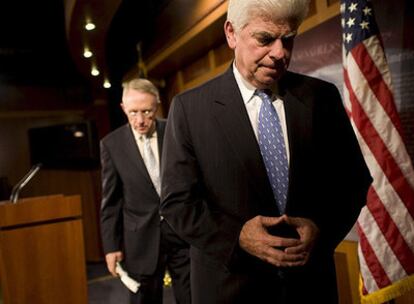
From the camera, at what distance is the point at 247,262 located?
1.07 meters

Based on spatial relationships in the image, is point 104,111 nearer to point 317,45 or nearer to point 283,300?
point 317,45

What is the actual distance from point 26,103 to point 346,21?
6.09 metres

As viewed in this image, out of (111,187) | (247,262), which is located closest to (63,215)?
(111,187)

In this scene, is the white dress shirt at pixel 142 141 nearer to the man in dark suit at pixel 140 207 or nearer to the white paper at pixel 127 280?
the man in dark suit at pixel 140 207

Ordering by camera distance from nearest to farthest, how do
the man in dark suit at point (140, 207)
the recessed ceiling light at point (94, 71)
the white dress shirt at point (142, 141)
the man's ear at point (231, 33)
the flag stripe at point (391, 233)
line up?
the man's ear at point (231, 33) → the flag stripe at point (391, 233) → the man in dark suit at point (140, 207) → the white dress shirt at point (142, 141) → the recessed ceiling light at point (94, 71)

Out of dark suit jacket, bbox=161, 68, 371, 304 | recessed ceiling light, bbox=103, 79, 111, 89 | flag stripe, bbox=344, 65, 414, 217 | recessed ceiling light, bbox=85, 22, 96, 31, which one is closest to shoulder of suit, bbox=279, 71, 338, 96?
dark suit jacket, bbox=161, 68, 371, 304

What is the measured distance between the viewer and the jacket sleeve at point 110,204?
88.6 inches

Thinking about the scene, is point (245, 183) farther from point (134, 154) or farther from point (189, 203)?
point (134, 154)

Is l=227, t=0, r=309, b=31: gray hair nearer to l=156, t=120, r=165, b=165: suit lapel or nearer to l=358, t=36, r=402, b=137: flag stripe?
l=358, t=36, r=402, b=137: flag stripe

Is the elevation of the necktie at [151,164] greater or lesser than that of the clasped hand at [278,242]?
greater

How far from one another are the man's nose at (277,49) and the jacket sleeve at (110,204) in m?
1.44

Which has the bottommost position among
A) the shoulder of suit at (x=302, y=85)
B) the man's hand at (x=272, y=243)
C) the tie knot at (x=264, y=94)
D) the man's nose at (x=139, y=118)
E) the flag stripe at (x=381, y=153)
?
the man's hand at (x=272, y=243)

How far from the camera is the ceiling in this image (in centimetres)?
407

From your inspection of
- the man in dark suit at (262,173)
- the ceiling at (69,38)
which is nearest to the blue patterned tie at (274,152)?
the man in dark suit at (262,173)
